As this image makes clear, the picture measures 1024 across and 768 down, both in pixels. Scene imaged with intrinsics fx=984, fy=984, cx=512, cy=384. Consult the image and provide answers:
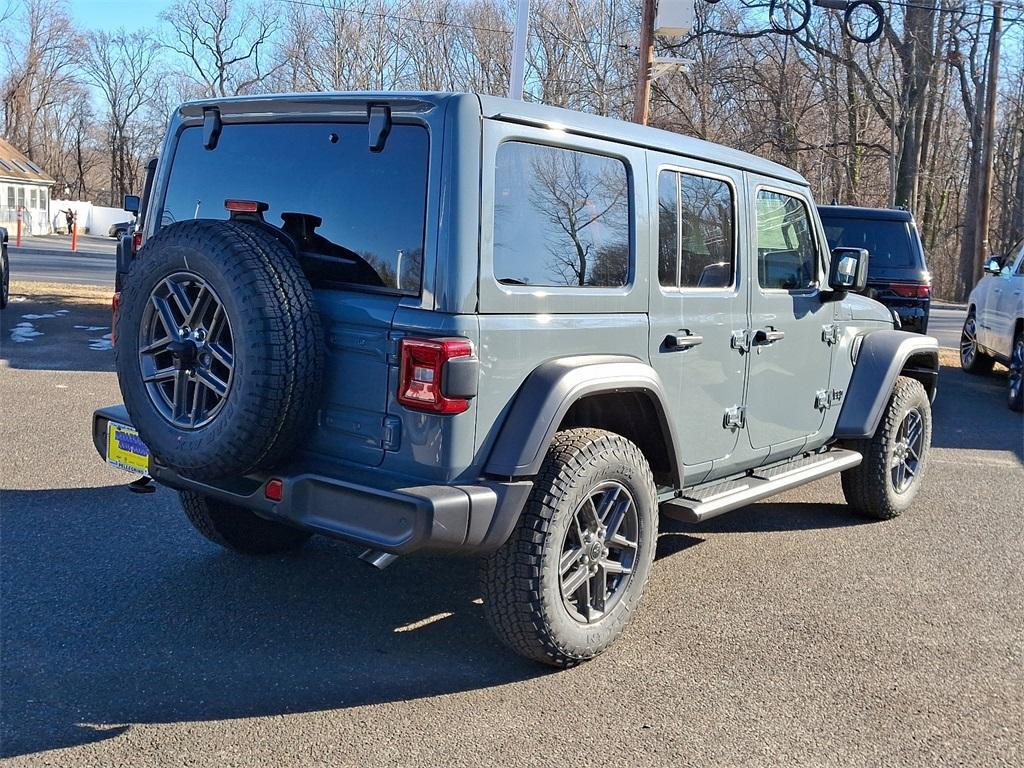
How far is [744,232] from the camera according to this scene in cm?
464

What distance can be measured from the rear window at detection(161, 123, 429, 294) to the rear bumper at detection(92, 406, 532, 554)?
674mm

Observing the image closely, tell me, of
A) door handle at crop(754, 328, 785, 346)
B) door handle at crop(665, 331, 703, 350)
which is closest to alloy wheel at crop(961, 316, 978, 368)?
door handle at crop(754, 328, 785, 346)

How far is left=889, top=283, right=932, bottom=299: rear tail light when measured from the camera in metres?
10.2

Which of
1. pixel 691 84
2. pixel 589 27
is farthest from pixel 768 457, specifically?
pixel 589 27

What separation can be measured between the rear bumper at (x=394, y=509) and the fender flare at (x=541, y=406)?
0.27 feet

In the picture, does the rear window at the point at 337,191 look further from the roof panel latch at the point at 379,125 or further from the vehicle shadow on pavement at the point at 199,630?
the vehicle shadow on pavement at the point at 199,630

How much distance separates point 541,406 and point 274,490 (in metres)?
0.96

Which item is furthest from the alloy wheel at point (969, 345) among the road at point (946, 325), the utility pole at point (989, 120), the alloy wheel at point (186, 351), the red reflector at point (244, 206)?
the utility pole at point (989, 120)

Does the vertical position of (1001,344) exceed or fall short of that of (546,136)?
it falls short

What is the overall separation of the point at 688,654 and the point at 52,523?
10.7 ft

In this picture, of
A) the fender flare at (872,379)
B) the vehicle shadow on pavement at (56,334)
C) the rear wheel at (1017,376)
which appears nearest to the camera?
the fender flare at (872,379)

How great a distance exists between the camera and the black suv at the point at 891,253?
10.2 metres

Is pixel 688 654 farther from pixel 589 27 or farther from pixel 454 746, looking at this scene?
pixel 589 27

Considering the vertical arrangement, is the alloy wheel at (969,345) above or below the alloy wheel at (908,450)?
above
